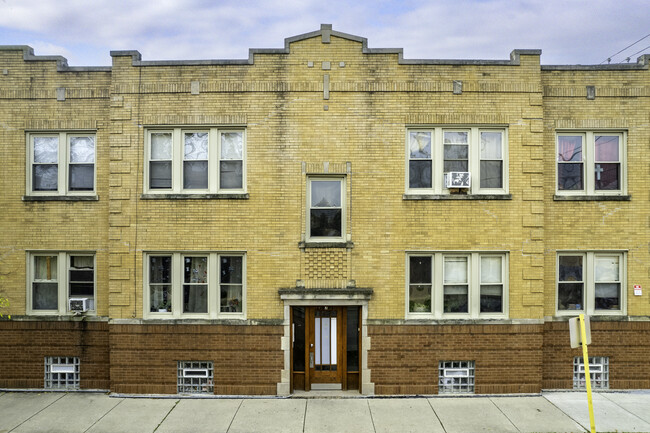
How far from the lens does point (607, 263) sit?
11234mm

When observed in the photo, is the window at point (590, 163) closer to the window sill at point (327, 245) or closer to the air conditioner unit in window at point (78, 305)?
the window sill at point (327, 245)

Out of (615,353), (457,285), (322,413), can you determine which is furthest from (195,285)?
(615,353)

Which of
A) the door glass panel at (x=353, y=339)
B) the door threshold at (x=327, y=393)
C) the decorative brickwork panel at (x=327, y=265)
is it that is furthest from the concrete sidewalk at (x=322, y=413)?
the decorative brickwork panel at (x=327, y=265)

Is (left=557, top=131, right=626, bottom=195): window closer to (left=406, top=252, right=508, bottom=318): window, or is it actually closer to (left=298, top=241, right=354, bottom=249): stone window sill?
(left=406, top=252, right=508, bottom=318): window

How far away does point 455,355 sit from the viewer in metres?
10.8

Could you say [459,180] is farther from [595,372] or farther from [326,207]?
[595,372]

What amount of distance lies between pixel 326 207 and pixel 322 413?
4.30 metres

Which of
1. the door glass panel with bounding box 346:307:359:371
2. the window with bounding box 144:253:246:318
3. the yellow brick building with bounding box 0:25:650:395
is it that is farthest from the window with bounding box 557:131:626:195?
the window with bounding box 144:253:246:318

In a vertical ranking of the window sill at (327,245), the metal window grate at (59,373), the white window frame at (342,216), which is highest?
the white window frame at (342,216)

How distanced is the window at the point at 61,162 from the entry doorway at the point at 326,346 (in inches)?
228

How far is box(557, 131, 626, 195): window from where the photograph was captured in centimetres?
1114

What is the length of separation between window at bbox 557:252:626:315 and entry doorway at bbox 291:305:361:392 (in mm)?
4838

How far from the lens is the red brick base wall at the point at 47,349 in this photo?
11.1m

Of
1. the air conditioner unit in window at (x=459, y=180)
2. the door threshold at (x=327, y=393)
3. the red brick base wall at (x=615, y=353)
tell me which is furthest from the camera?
the red brick base wall at (x=615, y=353)
